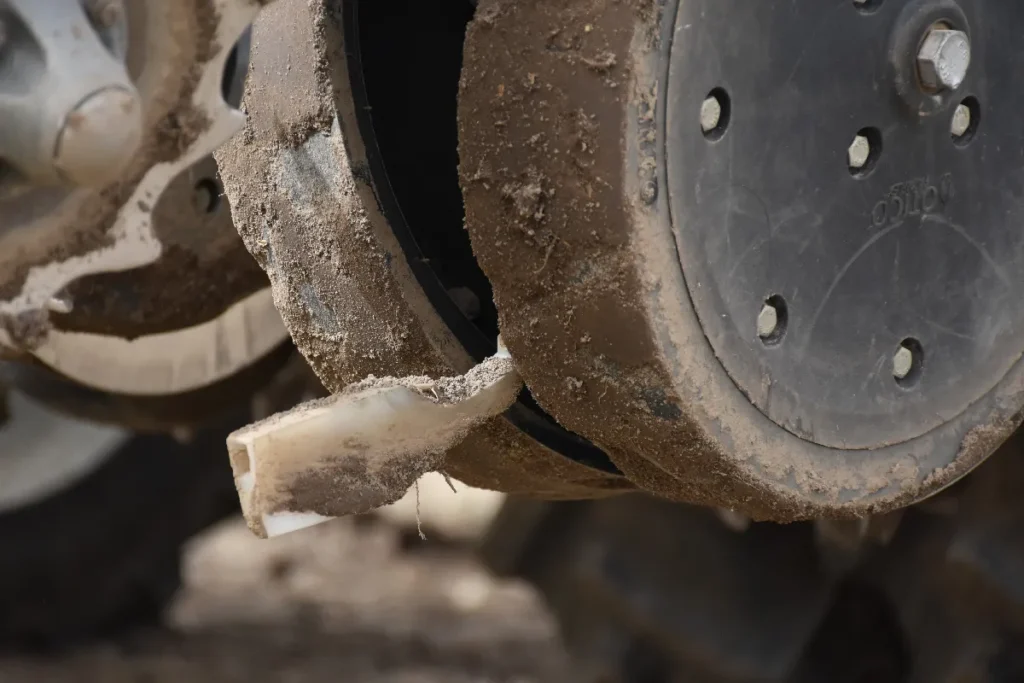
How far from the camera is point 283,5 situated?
0.71 m

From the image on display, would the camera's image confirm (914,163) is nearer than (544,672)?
Yes

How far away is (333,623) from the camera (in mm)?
1833

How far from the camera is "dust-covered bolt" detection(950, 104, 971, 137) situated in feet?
2.11

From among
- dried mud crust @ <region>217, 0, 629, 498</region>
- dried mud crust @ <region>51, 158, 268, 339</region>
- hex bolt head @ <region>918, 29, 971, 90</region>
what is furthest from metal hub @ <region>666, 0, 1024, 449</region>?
dried mud crust @ <region>51, 158, 268, 339</region>

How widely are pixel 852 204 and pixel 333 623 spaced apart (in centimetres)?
137

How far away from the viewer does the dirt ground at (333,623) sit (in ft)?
5.36

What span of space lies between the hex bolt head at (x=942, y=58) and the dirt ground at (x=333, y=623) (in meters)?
1.05

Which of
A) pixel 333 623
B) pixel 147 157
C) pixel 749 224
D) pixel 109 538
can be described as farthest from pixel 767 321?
pixel 333 623

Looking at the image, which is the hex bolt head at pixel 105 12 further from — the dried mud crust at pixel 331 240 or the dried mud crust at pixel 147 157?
the dried mud crust at pixel 331 240

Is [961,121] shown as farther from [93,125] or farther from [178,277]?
[178,277]

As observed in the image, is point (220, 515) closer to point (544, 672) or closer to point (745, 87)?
point (544, 672)

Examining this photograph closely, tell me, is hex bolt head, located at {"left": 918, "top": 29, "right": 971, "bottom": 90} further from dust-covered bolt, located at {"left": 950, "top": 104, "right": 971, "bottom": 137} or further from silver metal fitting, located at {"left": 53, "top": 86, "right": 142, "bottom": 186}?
silver metal fitting, located at {"left": 53, "top": 86, "right": 142, "bottom": 186}

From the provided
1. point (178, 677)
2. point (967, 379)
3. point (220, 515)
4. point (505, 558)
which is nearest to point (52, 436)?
point (220, 515)

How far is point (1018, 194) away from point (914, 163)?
0.29 ft
